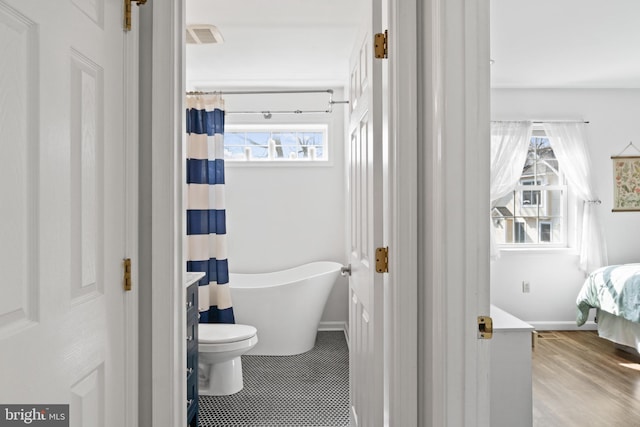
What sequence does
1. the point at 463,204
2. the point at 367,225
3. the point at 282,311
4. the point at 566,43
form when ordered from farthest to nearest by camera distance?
the point at 282,311
the point at 566,43
the point at 367,225
the point at 463,204

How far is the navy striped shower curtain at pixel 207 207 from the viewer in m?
3.80

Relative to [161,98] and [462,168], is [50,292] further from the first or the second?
[462,168]

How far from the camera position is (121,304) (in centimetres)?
126

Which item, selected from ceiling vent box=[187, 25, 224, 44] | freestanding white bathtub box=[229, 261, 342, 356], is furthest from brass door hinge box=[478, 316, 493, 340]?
freestanding white bathtub box=[229, 261, 342, 356]

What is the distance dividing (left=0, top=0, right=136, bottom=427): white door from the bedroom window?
14.7 ft

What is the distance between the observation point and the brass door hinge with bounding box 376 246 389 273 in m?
1.48

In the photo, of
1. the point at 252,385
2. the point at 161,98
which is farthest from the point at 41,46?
the point at 252,385

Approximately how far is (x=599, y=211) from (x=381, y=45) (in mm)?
4340

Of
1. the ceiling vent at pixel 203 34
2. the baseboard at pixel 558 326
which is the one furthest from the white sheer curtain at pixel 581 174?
the ceiling vent at pixel 203 34

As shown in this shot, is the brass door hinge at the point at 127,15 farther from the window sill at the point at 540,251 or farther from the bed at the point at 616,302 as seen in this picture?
the window sill at the point at 540,251

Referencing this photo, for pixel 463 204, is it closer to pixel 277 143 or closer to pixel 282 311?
pixel 282 311

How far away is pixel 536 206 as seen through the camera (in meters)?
4.95

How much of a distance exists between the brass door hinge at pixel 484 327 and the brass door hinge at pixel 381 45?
2.95 feet

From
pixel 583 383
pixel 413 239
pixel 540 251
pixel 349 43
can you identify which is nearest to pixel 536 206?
pixel 540 251
